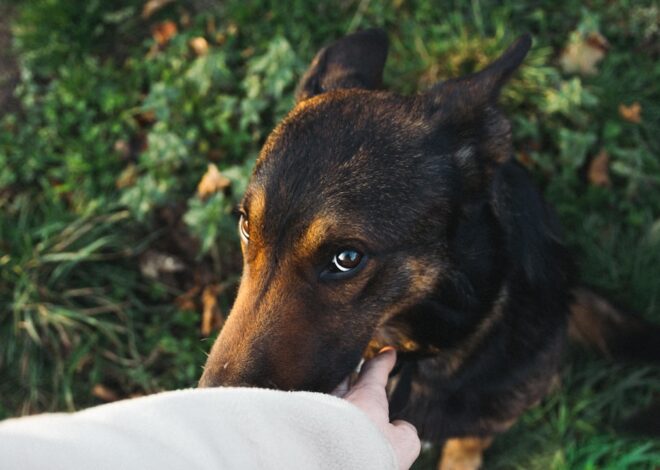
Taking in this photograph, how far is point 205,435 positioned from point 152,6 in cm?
351

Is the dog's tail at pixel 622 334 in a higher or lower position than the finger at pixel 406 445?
lower

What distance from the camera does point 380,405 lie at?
6.36 feet

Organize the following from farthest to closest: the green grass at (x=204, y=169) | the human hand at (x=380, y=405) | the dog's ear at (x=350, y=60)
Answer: the green grass at (x=204, y=169) < the dog's ear at (x=350, y=60) < the human hand at (x=380, y=405)

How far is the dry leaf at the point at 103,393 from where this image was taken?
3.49 meters

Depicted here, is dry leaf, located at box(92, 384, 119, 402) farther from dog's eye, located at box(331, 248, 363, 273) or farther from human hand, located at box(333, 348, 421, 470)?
dog's eye, located at box(331, 248, 363, 273)

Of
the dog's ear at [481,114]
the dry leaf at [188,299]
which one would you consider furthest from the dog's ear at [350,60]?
the dry leaf at [188,299]

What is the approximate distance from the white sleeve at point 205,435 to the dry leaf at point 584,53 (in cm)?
299

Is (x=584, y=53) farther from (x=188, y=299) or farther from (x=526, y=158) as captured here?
(x=188, y=299)

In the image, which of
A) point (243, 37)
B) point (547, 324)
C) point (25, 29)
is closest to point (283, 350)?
point (547, 324)

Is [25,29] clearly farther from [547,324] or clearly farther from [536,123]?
[547,324]

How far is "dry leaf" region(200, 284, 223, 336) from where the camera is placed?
11.5ft

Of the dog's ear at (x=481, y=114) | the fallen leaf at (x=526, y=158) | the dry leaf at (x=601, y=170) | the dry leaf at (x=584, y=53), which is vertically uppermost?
the dog's ear at (x=481, y=114)

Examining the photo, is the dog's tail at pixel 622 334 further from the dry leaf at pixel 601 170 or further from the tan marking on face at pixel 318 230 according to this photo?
the tan marking on face at pixel 318 230

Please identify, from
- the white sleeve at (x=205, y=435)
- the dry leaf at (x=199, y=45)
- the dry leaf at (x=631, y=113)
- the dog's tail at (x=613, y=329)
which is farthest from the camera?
the dry leaf at (x=199, y=45)
